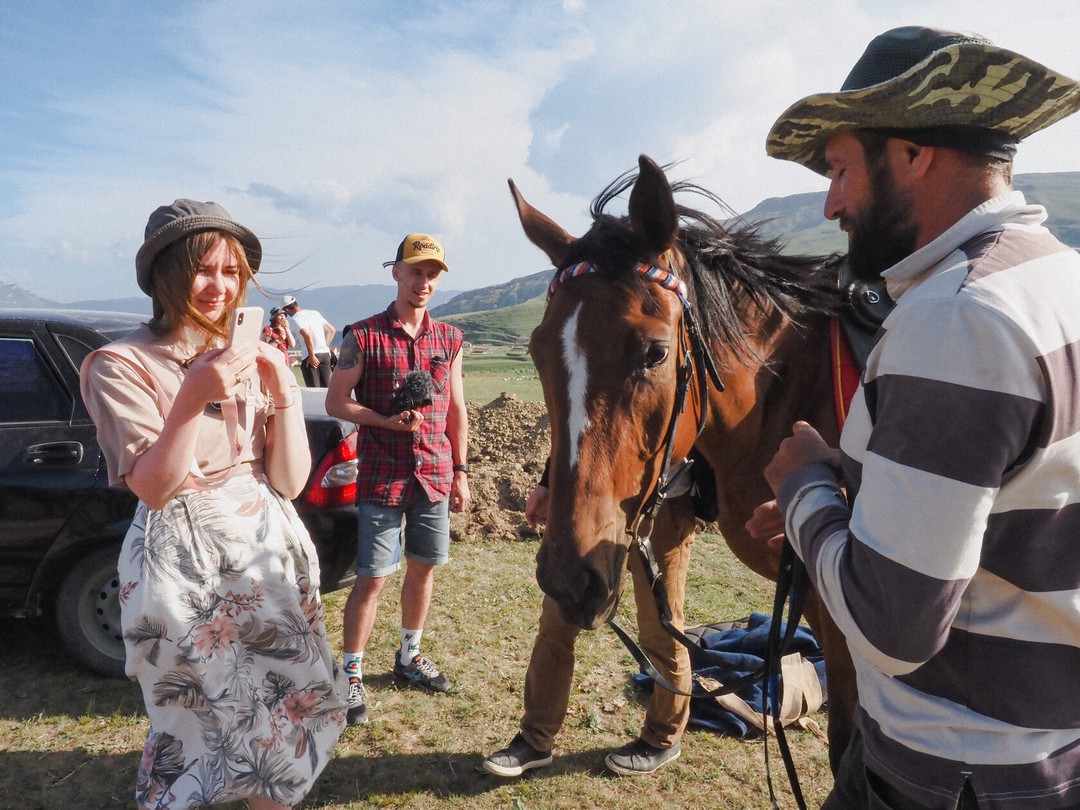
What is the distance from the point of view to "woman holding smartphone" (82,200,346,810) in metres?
1.91

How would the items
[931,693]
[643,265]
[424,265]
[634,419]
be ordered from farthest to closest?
[424,265], [643,265], [634,419], [931,693]

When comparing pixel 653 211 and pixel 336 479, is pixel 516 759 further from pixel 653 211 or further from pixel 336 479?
pixel 653 211

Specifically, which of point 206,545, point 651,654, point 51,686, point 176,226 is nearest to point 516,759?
point 651,654

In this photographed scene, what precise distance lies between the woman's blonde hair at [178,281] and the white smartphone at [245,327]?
0.65 ft

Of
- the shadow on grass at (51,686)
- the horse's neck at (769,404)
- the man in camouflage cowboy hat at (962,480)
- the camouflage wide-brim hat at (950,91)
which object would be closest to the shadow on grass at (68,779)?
the shadow on grass at (51,686)

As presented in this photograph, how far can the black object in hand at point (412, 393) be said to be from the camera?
11.7 ft

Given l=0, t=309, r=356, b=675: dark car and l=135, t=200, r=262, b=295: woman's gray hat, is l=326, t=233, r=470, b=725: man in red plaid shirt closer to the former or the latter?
l=0, t=309, r=356, b=675: dark car

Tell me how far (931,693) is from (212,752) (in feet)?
6.58

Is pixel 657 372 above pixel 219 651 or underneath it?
above

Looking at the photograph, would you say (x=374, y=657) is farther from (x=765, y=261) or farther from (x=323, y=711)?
(x=765, y=261)

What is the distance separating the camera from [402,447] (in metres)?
3.61

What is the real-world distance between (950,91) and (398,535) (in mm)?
3135

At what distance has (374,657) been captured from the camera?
419 cm

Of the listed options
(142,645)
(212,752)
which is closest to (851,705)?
(212,752)
